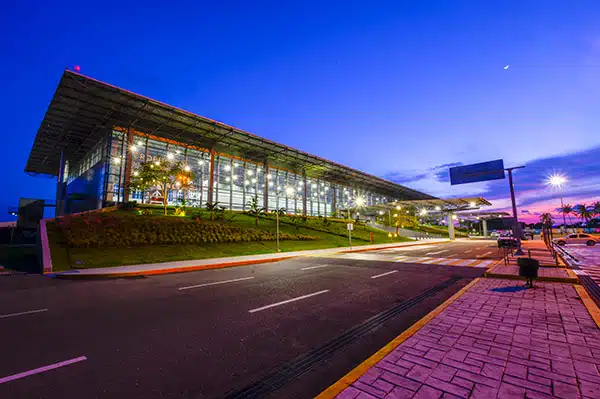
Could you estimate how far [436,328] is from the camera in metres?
4.93

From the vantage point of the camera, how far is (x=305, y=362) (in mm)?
3867

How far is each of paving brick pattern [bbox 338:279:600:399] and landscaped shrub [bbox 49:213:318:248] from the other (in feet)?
64.8

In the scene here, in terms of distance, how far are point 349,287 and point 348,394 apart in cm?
637

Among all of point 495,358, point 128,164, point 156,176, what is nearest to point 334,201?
point 156,176

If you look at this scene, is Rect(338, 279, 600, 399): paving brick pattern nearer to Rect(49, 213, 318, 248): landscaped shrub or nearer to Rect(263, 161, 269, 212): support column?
Rect(49, 213, 318, 248): landscaped shrub

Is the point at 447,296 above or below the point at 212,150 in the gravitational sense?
below

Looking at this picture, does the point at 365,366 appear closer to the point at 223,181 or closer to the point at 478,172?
the point at 478,172

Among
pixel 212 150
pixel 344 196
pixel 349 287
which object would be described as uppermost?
pixel 212 150

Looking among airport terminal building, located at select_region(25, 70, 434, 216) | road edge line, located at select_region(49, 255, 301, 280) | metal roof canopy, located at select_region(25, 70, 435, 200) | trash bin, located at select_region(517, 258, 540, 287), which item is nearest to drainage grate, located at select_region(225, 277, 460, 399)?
trash bin, located at select_region(517, 258, 540, 287)

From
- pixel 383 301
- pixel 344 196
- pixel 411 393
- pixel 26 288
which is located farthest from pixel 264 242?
pixel 344 196

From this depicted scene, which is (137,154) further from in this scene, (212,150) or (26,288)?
(26,288)

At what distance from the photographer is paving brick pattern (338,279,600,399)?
2953 millimetres

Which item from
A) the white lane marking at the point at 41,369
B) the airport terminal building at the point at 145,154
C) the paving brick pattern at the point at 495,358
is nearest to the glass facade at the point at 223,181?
the airport terminal building at the point at 145,154

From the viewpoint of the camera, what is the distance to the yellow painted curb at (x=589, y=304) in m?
5.27
